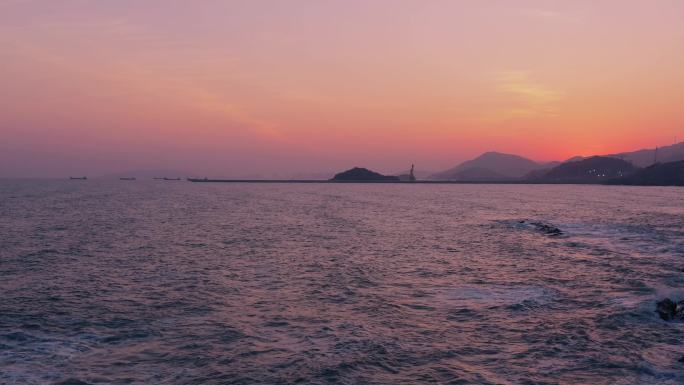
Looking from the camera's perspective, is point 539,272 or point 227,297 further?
point 539,272

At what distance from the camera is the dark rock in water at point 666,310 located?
2734cm

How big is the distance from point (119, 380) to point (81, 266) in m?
28.1

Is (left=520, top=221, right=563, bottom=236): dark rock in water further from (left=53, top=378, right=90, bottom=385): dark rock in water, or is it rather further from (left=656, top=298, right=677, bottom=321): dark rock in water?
(left=53, top=378, right=90, bottom=385): dark rock in water

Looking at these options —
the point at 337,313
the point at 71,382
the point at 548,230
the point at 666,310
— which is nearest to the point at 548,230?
the point at 548,230

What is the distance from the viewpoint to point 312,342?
76.2ft

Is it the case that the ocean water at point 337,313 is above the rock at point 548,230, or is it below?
below

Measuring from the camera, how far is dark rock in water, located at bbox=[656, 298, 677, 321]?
89.7ft

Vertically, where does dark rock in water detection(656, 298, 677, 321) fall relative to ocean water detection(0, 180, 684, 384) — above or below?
above

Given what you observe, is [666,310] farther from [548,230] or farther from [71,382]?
[548,230]

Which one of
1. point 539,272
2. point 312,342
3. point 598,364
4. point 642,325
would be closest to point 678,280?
point 539,272

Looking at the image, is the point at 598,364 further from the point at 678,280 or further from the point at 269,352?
the point at 678,280

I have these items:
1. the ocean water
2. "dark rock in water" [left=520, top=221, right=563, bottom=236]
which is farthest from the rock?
the ocean water

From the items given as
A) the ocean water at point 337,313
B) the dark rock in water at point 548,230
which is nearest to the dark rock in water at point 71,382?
the ocean water at point 337,313

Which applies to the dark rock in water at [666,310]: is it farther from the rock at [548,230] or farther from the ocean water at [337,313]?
the rock at [548,230]
